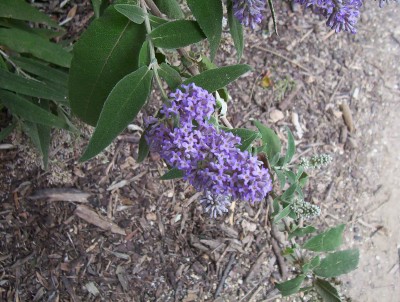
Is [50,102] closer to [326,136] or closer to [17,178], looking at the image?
[17,178]

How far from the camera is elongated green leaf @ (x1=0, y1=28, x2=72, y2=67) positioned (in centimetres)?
212

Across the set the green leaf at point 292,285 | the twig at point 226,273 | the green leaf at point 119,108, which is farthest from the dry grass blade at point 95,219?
the green leaf at point 119,108

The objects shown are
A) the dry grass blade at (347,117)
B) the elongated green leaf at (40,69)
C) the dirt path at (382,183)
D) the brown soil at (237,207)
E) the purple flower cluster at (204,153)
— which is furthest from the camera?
the dry grass blade at (347,117)

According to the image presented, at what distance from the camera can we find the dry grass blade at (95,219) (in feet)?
9.13

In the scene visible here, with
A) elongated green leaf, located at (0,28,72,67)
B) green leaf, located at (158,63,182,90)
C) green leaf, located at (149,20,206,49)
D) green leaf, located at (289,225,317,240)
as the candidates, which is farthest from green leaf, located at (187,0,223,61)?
green leaf, located at (289,225,317,240)

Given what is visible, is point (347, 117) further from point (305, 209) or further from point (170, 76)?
point (170, 76)

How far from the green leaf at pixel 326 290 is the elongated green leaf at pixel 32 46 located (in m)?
1.45

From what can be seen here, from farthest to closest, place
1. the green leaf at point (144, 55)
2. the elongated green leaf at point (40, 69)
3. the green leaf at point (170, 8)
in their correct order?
the elongated green leaf at point (40, 69) < the green leaf at point (170, 8) < the green leaf at point (144, 55)

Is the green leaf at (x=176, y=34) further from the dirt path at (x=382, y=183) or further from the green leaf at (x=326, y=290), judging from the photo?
the dirt path at (x=382, y=183)

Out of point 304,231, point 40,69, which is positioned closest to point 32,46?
point 40,69

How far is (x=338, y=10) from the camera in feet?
5.33

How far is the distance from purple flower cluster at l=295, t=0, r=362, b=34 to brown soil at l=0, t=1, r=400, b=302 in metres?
1.43

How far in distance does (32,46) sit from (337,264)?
1602 mm

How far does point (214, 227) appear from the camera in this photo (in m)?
2.92
